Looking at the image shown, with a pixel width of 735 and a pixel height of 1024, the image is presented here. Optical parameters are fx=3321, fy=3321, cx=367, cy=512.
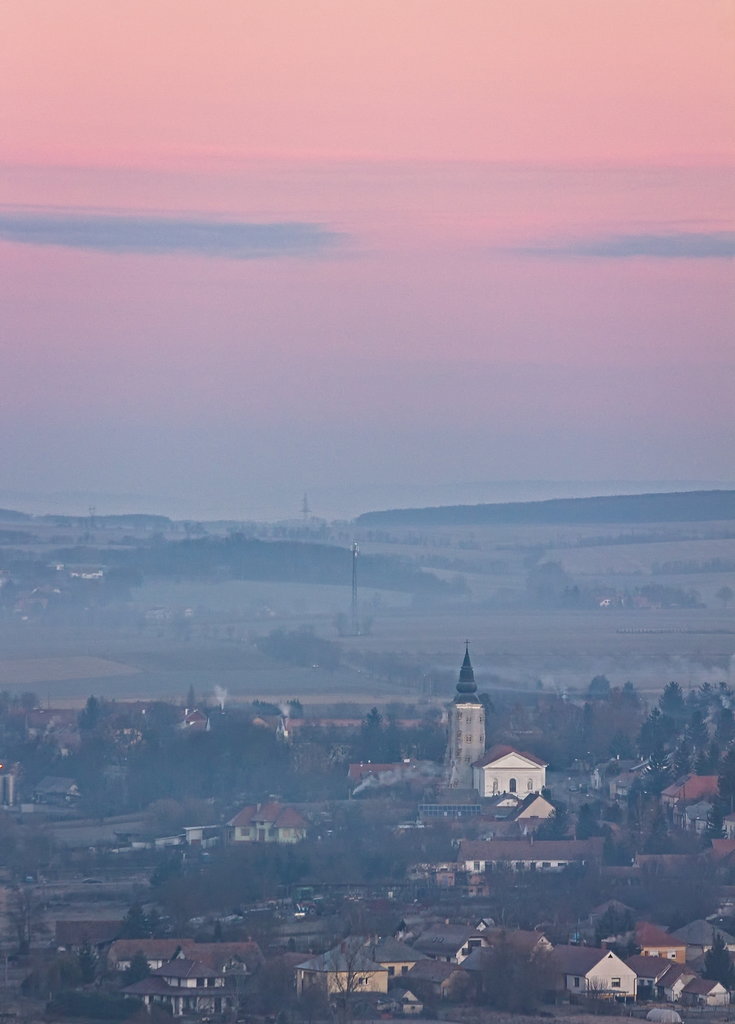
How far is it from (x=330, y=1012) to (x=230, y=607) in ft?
174

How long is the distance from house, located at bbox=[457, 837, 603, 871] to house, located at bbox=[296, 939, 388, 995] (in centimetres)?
1000

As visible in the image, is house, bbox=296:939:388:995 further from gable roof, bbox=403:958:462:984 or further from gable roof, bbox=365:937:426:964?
gable roof, bbox=403:958:462:984

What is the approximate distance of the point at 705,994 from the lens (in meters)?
34.9

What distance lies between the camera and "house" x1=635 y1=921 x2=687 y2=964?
3669 cm

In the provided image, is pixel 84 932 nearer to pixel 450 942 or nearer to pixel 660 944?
pixel 450 942

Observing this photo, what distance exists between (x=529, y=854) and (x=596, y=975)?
35.4 ft

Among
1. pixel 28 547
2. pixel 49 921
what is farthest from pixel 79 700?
pixel 49 921

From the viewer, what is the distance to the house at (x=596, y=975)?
35.0 meters

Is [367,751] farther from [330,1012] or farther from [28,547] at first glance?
[28,547]

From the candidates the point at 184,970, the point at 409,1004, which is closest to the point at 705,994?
the point at 409,1004

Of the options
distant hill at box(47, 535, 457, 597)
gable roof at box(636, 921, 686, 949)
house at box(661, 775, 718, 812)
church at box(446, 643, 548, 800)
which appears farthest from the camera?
distant hill at box(47, 535, 457, 597)

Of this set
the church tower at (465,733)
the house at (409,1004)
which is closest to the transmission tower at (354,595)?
the church tower at (465,733)

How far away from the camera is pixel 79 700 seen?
223 ft

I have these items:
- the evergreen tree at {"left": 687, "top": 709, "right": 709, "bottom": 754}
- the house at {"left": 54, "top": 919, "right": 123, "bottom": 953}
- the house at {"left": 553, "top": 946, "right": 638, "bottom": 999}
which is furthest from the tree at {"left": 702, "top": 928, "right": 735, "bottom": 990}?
the evergreen tree at {"left": 687, "top": 709, "right": 709, "bottom": 754}
